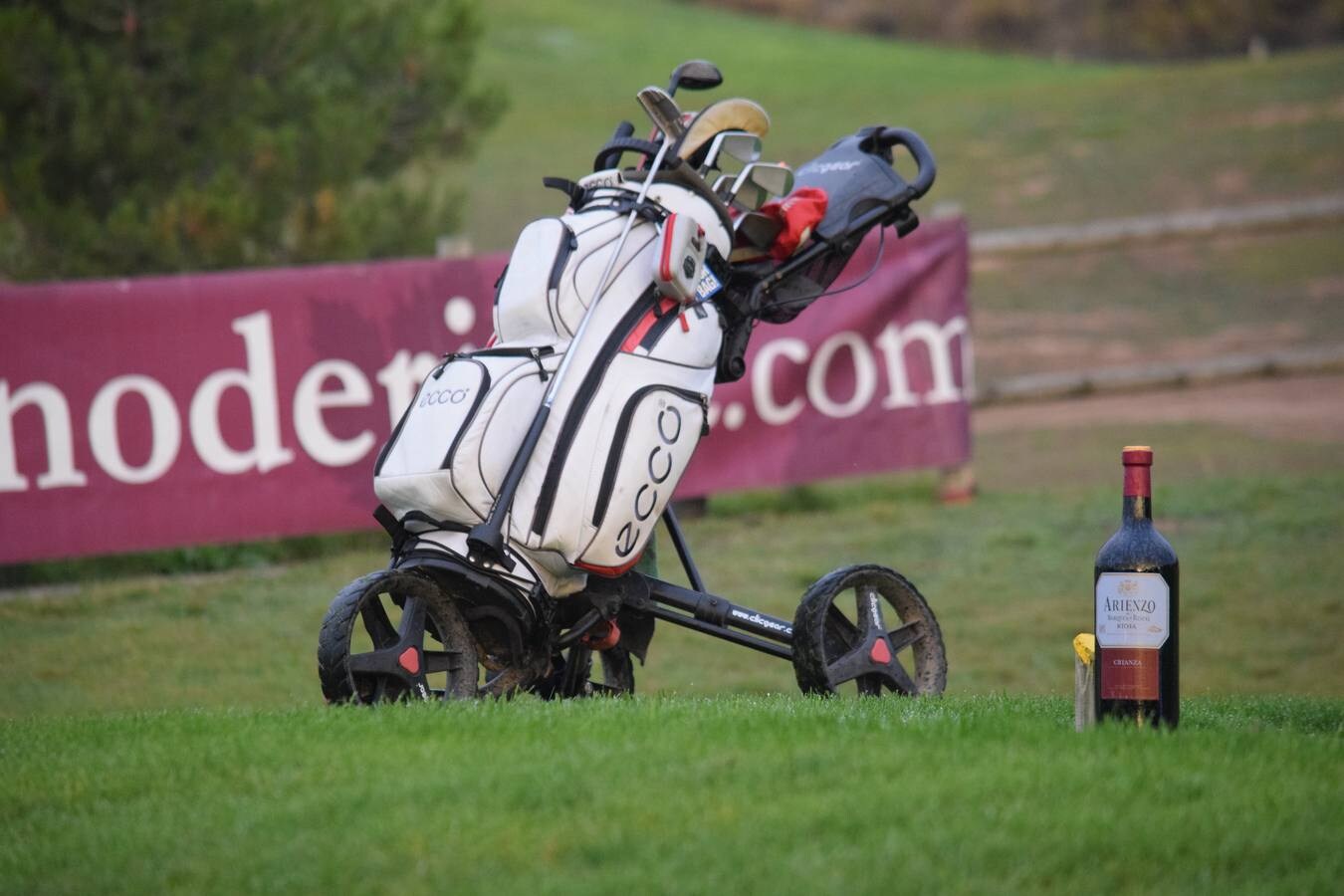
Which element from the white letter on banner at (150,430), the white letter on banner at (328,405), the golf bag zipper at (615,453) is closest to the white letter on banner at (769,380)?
the white letter on banner at (328,405)

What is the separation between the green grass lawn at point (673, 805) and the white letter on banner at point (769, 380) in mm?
5831

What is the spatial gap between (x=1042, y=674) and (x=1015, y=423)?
744cm

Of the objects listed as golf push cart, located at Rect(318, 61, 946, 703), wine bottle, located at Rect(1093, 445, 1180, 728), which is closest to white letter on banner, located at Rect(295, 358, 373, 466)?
golf push cart, located at Rect(318, 61, 946, 703)

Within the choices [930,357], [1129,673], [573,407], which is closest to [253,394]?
[930,357]

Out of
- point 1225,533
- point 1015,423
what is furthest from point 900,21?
point 1225,533

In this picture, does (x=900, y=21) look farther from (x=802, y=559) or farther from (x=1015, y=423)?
(x=802, y=559)

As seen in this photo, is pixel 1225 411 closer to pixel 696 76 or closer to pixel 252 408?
pixel 252 408

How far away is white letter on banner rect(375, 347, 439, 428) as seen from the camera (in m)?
9.81

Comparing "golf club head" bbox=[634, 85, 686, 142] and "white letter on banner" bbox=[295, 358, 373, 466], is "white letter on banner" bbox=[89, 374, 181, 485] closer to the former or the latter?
"white letter on banner" bbox=[295, 358, 373, 466]

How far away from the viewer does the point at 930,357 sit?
432 inches

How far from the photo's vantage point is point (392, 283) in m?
9.97

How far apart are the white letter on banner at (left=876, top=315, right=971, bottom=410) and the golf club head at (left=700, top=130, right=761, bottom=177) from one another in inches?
189

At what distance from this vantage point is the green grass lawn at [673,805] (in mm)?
3543

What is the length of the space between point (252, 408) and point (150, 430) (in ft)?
1.59
